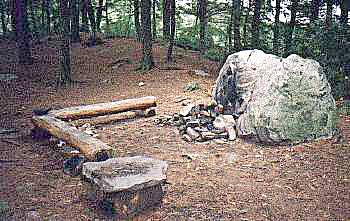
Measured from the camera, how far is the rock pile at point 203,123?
7992 mm

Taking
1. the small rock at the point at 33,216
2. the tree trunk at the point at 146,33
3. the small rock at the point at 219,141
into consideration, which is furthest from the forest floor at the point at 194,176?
the tree trunk at the point at 146,33

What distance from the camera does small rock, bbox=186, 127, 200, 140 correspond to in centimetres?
797

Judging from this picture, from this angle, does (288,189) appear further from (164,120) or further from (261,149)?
(164,120)

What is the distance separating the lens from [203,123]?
27.8 ft

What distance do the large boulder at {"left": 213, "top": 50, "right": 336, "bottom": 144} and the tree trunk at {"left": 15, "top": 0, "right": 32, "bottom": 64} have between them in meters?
10.9

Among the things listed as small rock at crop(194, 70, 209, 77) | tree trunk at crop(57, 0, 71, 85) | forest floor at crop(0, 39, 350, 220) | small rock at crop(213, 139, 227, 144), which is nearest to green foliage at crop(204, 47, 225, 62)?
small rock at crop(194, 70, 209, 77)

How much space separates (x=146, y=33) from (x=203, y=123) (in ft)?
22.8

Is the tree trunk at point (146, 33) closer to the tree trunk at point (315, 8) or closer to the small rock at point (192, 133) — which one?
the small rock at point (192, 133)

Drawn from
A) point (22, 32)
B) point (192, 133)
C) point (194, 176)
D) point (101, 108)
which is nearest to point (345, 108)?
point (192, 133)

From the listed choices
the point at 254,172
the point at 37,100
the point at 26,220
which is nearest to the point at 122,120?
the point at 37,100

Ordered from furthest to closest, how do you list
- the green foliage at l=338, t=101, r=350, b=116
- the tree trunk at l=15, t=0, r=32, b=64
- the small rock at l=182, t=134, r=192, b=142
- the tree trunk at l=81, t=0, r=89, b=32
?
the tree trunk at l=81, t=0, r=89, b=32
the tree trunk at l=15, t=0, r=32, b=64
the green foliage at l=338, t=101, r=350, b=116
the small rock at l=182, t=134, r=192, b=142

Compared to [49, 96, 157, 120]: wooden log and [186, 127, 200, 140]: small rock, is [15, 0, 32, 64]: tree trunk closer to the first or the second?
[49, 96, 157, 120]: wooden log

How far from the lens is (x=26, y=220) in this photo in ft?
16.3

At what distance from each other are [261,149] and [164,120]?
8.86ft
